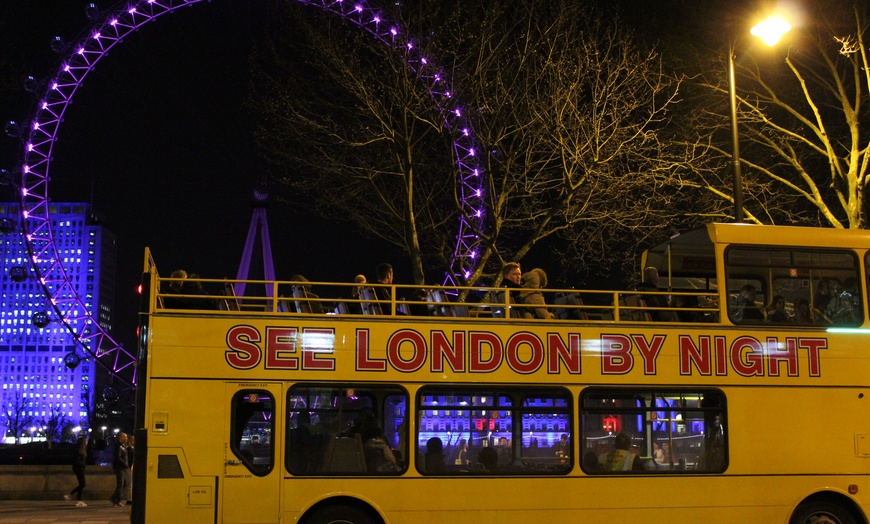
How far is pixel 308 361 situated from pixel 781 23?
9377mm

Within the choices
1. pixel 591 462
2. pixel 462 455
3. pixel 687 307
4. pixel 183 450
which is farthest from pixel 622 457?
pixel 183 450

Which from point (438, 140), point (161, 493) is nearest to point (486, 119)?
point (438, 140)

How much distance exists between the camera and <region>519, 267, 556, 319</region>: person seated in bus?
1088 cm

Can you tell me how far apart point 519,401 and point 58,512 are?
33.8 feet

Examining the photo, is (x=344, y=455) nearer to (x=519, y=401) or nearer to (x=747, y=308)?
(x=519, y=401)

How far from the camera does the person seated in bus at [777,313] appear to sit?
11281mm

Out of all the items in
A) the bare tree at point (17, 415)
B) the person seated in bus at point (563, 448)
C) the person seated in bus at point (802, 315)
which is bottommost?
the bare tree at point (17, 415)

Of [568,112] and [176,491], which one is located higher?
[568,112]

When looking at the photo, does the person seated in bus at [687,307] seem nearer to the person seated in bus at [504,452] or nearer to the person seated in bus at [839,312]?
the person seated in bus at [839,312]

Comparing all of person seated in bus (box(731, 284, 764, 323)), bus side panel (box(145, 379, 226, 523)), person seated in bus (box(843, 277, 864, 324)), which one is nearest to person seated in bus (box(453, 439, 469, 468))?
bus side panel (box(145, 379, 226, 523))

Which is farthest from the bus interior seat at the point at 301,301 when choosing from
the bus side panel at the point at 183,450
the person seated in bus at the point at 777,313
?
the person seated in bus at the point at 777,313

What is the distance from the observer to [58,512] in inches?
647

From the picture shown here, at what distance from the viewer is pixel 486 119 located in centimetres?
2058

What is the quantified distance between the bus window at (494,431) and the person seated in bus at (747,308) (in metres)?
2.47
